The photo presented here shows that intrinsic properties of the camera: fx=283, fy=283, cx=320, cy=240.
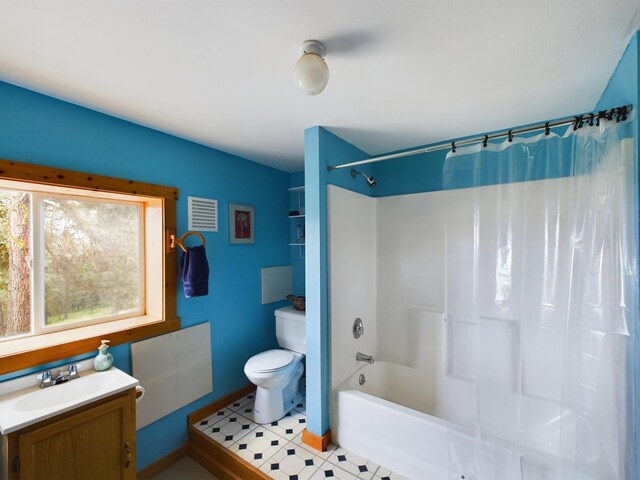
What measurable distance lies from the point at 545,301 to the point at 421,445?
109 cm

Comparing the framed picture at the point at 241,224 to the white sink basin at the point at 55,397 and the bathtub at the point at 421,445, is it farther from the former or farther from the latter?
the bathtub at the point at 421,445

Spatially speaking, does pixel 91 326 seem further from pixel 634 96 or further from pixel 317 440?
pixel 634 96

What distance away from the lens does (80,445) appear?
1.35m

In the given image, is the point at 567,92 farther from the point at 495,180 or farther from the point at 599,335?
the point at 599,335

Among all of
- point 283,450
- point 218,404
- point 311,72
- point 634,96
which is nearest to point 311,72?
point 311,72

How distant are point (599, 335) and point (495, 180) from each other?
83cm

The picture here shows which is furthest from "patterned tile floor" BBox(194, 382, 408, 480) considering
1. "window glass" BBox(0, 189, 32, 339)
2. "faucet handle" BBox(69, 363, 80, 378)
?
"window glass" BBox(0, 189, 32, 339)

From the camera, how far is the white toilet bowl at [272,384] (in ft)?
7.35

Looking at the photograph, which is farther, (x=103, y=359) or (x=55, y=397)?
(x=103, y=359)

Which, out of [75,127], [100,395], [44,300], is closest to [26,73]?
[75,127]

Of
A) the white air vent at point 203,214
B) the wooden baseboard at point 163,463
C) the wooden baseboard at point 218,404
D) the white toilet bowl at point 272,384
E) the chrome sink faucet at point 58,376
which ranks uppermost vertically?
the white air vent at point 203,214

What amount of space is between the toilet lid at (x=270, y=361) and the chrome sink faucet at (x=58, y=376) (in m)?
1.10

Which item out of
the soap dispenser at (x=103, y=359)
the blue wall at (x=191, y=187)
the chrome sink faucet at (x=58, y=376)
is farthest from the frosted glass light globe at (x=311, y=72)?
the chrome sink faucet at (x=58, y=376)

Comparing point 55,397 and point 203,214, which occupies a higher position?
point 203,214
